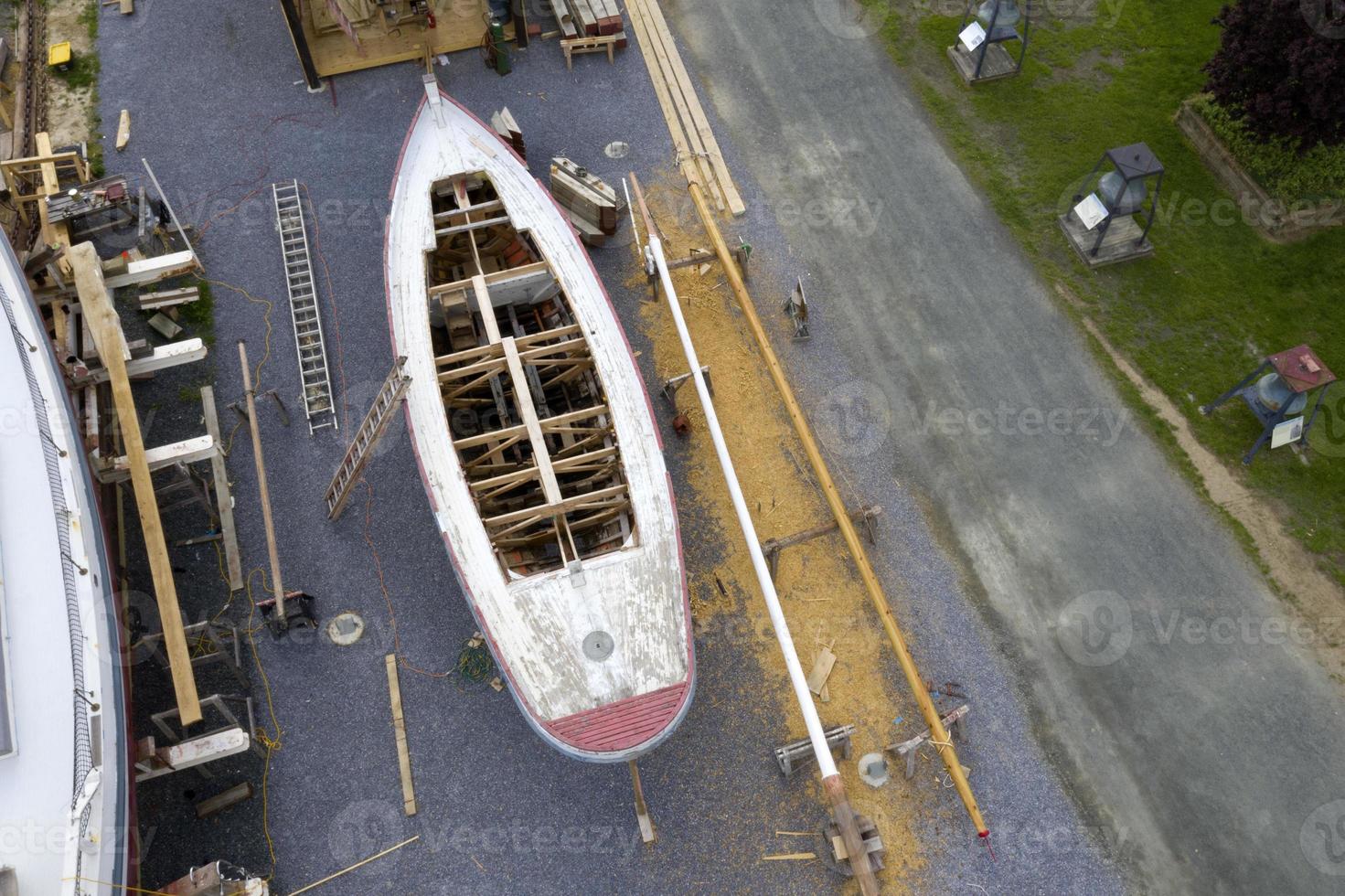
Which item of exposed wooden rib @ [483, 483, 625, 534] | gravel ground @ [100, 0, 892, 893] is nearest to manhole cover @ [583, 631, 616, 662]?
exposed wooden rib @ [483, 483, 625, 534]

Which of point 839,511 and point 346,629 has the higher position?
point 346,629

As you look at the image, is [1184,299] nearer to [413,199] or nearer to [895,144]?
[895,144]

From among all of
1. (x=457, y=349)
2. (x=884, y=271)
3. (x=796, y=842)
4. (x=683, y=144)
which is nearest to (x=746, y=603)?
(x=796, y=842)

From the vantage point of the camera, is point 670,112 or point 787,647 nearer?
point 787,647

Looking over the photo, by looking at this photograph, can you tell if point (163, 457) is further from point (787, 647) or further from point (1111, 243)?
point (1111, 243)

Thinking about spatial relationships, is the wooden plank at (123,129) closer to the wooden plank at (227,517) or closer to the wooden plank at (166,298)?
the wooden plank at (166,298)

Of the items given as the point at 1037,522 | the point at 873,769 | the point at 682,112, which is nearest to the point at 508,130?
the point at 682,112
